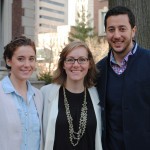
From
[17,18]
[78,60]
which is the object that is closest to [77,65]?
[78,60]

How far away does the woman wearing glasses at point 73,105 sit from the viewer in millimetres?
→ 3740

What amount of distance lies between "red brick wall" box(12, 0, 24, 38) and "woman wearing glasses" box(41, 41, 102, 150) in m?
7.14

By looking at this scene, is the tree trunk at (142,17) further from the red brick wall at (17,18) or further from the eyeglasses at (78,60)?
the red brick wall at (17,18)

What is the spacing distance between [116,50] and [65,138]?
3.26 feet

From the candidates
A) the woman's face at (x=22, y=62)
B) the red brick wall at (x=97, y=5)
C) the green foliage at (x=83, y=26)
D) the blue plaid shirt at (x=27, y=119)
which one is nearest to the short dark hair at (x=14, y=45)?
the woman's face at (x=22, y=62)

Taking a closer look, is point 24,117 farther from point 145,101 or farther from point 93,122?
point 145,101

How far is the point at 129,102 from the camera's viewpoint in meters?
3.58

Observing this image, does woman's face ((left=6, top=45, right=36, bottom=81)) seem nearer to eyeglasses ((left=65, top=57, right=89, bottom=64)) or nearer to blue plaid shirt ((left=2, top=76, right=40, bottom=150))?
blue plaid shirt ((left=2, top=76, right=40, bottom=150))

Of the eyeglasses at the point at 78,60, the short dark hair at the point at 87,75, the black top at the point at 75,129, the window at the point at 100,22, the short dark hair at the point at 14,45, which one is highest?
the window at the point at 100,22

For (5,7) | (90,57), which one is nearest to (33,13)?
(5,7)

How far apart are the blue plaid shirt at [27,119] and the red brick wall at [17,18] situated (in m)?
7.43

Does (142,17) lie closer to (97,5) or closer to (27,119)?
(27,119)

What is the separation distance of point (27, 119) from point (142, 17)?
271 cm

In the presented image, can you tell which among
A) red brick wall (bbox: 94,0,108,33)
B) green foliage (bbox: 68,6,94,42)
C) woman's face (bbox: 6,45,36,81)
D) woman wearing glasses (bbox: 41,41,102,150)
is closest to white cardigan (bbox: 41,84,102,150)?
woman wearing glasses (bbox: 41,41,102,150)
